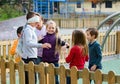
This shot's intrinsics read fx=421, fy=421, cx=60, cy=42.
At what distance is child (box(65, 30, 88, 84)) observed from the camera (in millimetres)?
6570

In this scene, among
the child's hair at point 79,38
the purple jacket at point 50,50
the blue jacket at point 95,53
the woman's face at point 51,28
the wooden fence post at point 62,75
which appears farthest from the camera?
the purple jacket at point 50,50

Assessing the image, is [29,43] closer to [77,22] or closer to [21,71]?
[21,71]

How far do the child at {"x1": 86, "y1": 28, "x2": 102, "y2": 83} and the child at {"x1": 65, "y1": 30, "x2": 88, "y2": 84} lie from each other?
0.34 ft

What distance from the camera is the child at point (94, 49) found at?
22.1ft

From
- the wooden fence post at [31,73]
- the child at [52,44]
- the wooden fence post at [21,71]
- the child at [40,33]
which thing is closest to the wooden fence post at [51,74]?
the wooden fence post at [31,73]

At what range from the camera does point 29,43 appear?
6.82m

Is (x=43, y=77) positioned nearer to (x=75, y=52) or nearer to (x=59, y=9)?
(x=75, y=52)

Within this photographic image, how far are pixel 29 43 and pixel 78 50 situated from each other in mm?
816

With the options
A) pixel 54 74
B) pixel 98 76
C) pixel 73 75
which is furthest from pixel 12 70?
pixel 98 76

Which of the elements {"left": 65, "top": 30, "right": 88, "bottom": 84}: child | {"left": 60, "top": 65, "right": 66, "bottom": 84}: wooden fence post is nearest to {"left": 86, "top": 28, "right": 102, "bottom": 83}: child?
{"left": 65, "top": 30, "right": 88, "bottom": 84}: child

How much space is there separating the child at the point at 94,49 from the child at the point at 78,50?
0.34 feet

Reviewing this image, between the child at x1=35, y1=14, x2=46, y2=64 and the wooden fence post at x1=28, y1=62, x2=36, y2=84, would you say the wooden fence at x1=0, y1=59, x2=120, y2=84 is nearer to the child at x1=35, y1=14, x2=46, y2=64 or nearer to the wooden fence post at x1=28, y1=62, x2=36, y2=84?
the wooden fence post at x1=28, y1=62, x2=36, y2=84

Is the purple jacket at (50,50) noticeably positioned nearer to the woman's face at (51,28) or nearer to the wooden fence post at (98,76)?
the woman's face at (51,28)

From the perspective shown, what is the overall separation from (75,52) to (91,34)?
1.32 ft
